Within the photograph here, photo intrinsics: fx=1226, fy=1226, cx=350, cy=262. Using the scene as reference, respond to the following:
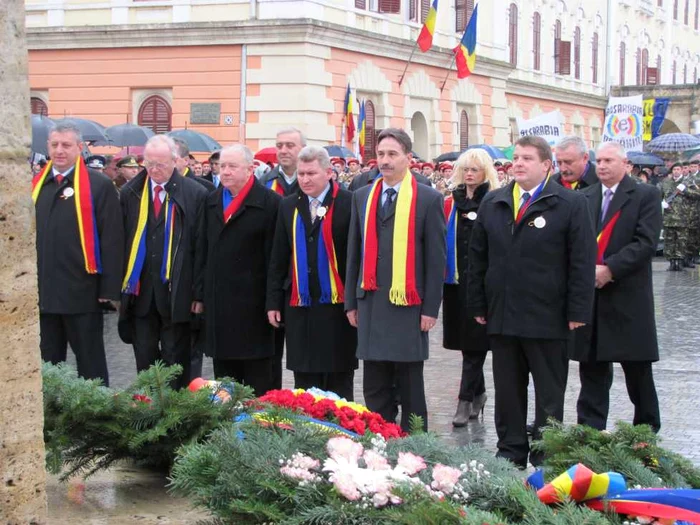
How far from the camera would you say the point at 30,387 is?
143 inches

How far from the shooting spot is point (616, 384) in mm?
10539

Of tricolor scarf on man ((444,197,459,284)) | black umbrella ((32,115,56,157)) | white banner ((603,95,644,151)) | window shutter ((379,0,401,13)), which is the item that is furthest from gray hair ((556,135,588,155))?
window shutter ((379,0,401,13))

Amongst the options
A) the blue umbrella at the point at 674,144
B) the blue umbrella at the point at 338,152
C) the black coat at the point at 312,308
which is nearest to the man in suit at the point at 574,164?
the black coat at the point at 312,308

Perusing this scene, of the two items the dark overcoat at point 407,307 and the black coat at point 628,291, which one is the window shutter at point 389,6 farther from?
the dark overcoat at point 407,307

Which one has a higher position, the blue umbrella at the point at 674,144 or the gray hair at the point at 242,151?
the blue umbrella at the point at 674,144

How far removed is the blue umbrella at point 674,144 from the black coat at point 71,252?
94.2 feet

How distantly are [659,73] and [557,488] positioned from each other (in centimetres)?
6012

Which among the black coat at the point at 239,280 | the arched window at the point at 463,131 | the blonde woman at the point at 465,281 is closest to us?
the black coat at the point at 239,280

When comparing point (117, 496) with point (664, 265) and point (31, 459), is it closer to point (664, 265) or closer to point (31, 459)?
point (31, 459)

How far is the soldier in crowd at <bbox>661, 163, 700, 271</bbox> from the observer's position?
2389cm

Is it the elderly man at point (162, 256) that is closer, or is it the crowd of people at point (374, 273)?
the crowd of people at point (374, 273)

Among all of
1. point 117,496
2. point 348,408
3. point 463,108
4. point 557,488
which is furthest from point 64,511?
point 463,108

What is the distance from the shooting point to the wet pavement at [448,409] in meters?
5.41

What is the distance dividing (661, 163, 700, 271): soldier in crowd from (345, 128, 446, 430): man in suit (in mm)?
17322
